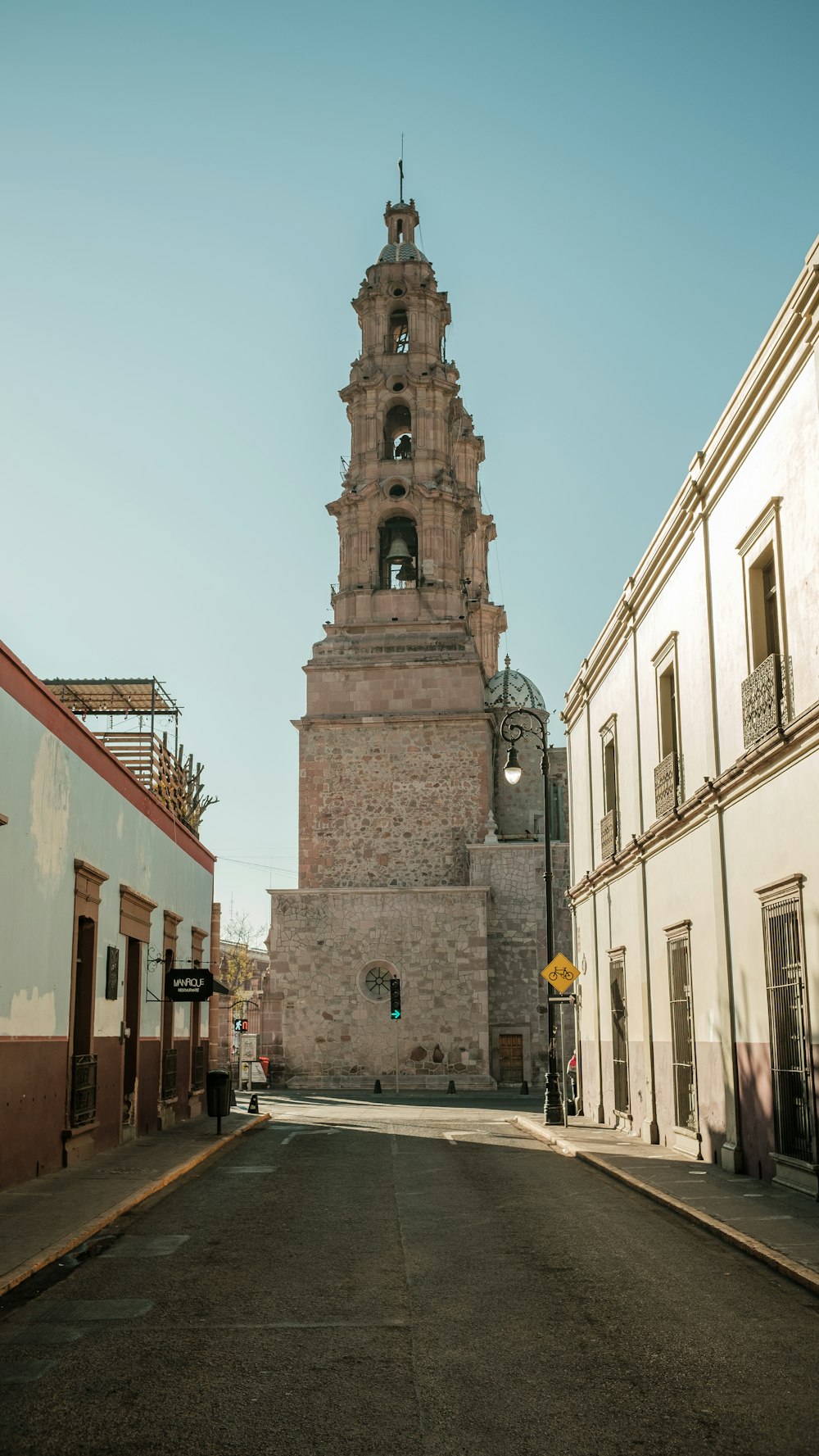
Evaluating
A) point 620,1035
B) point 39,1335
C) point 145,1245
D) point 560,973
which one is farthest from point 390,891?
point 39,1335

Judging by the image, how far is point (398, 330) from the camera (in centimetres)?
4994

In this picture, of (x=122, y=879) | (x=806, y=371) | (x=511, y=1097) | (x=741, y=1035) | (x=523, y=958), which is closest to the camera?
(x=806, y=371)

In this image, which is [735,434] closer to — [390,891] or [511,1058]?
[390,891]

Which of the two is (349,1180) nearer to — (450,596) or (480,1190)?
(480,1190)

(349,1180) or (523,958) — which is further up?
(523,958)

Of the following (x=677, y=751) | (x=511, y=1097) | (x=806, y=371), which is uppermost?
(x=806, y=371)

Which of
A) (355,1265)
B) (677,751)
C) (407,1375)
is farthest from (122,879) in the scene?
(407,1375)

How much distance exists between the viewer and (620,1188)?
45.4 feet

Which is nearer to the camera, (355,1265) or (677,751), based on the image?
(355,1265)

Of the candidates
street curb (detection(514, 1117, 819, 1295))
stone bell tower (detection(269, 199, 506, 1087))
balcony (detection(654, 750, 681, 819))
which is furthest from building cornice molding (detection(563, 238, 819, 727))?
stone bell tower (detection(269, 199, 506, 1087))

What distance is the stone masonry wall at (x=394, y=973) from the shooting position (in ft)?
133

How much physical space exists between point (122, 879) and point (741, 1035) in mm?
9345

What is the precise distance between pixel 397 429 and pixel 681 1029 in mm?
34594

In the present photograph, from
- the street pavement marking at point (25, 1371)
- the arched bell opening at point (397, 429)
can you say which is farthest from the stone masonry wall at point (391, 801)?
the street pavement marking at point (25, 1371)
